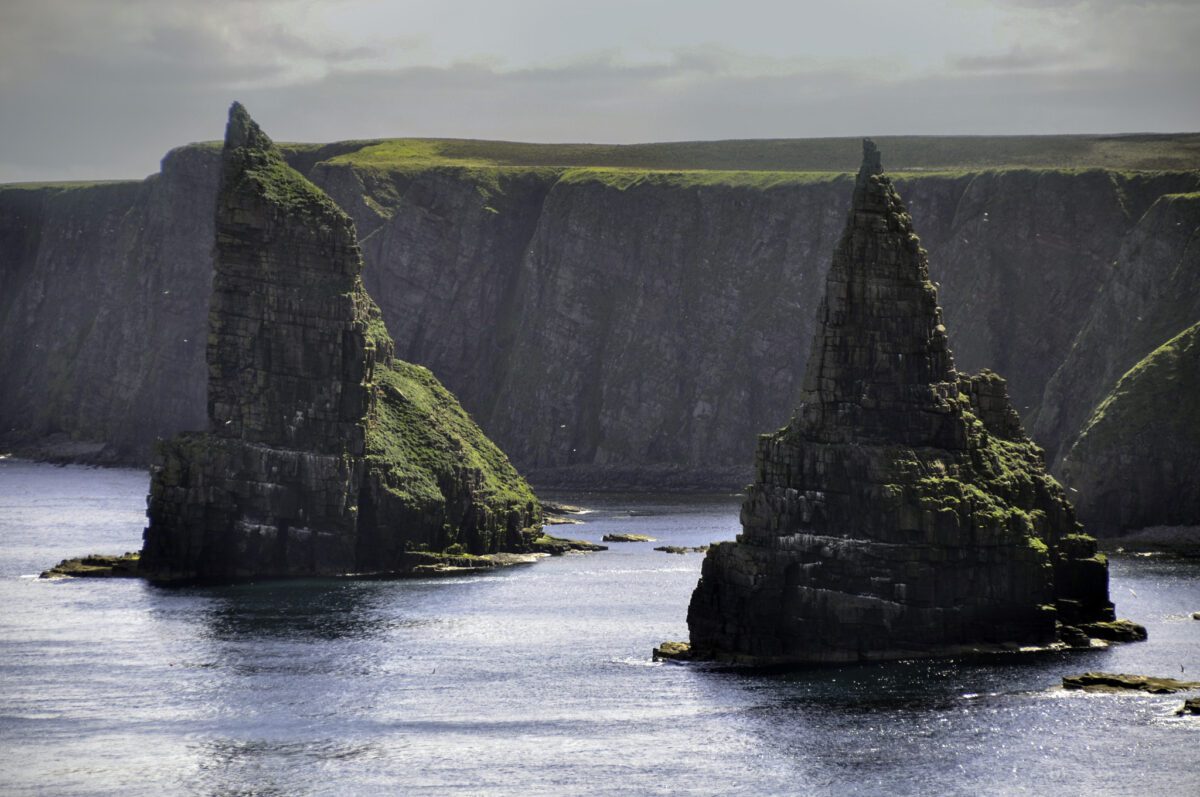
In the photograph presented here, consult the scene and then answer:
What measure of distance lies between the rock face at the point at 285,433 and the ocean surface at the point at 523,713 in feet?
64.0

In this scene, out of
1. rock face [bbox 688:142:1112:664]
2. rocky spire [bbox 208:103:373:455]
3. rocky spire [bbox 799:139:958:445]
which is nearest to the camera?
rock face [bbox 688:142:1112:664]

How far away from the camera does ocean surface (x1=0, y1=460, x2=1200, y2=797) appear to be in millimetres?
103625

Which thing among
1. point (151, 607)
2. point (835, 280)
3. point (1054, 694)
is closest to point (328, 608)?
point (151, 607)

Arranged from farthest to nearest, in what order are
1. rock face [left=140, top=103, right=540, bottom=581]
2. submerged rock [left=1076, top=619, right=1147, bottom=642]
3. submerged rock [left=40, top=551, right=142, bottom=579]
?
submerged rock [left=40, top=551, right=142, bottom=579] < rock face [left=140, top=103, right=540, bottom=581] < submerged rock [left=1076, top=619, right=1147, bottom=642]

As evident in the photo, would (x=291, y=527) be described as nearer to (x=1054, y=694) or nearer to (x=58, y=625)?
(x=58, y=625)

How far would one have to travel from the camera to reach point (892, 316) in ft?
440

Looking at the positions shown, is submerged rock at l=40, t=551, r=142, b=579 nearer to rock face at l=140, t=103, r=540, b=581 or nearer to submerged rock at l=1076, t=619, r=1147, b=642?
rock face at l=140, t=103, r=540, b=581

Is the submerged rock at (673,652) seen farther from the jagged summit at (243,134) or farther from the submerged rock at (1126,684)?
the jagged summit at (243,134)

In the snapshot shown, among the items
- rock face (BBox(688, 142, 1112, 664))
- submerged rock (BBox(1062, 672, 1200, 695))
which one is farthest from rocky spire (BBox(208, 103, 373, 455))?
submerged rock (BBox(1062, 672, 1200, 695))

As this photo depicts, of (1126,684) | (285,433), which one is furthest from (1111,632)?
(285,433)

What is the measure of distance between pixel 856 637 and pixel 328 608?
51344mm

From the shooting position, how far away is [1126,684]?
119 metres

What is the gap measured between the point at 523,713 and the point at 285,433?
6934cm

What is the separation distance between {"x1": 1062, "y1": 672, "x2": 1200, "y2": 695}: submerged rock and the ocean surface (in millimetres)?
1468
